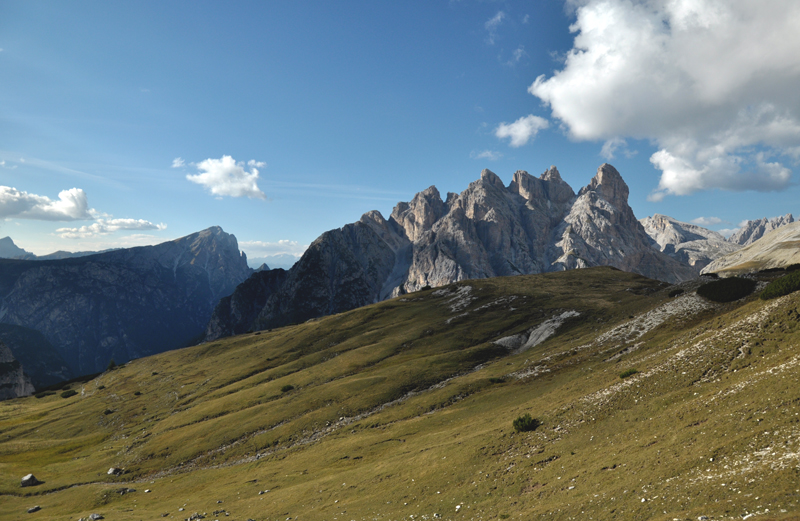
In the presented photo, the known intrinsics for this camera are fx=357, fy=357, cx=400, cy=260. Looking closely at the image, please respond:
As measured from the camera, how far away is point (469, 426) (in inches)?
1713

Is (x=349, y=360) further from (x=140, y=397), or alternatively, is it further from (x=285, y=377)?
(x=140, y=397)

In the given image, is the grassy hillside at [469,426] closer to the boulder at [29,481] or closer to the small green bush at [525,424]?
the small green bush at [525,424]

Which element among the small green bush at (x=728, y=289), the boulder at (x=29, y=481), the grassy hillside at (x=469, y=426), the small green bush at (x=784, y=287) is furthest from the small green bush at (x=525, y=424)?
the boulder at (x=29, y=481)

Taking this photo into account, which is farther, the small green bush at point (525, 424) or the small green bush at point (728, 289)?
the small green bush at point (728, 289)

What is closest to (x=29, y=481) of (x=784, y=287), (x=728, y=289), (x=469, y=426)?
(x=469, y=426)

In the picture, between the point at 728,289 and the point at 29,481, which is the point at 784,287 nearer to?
the point at 728,289

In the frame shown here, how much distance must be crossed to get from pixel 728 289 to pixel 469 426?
48.6m

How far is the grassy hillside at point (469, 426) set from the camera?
20.4m

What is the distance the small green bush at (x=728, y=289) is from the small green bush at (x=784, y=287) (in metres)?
16.6

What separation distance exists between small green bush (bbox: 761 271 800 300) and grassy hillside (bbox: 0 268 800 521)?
16.9 ft

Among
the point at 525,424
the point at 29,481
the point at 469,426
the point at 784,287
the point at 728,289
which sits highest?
the point at 784,287

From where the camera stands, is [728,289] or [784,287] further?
[728,289]

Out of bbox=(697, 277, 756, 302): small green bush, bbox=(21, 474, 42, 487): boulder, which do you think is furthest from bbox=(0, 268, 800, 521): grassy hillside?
bbox=(21, 474, 42, 487): boulder

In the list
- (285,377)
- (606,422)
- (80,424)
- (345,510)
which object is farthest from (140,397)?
(606,422)
